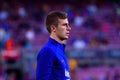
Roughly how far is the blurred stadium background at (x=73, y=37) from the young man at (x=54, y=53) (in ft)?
26.9

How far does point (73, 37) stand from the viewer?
60.0 feet

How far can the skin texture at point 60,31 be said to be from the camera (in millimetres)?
4375

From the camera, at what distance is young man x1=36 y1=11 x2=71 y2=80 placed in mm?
4262

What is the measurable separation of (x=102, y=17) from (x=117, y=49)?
451 cm

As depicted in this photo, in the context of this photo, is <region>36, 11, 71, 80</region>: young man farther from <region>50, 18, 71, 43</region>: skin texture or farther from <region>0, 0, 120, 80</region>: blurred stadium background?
<region>0, 0, 120, 80</region>: blurred stadium background

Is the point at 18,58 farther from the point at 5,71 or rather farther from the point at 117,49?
the point at 117,49

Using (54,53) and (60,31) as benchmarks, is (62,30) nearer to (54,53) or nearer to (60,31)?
(60,31)

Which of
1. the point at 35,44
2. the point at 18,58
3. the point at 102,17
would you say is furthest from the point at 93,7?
the point at 18,58

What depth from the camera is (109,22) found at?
67.3ft

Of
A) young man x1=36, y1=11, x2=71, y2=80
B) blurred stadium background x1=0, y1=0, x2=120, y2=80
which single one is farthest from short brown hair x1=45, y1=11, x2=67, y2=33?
Result: blurred stadium background x1=0, y1=0, x2=120, y2=80

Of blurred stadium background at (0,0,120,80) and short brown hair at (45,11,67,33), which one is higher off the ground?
blurred stadium background at (0,0,120,80)

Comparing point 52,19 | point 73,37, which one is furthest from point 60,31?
point 73,37

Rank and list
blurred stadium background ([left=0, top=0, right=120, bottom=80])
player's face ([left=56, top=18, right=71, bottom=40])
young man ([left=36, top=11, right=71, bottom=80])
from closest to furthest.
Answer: young man ([left=36, top=11, right=71, bottom=80]) → player's face ([left=56, top=18, right=71, bottom=40]) → blurred stadium background ([left=0, top=0, right=120, bottom=80])

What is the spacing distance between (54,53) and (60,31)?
0.21 m
